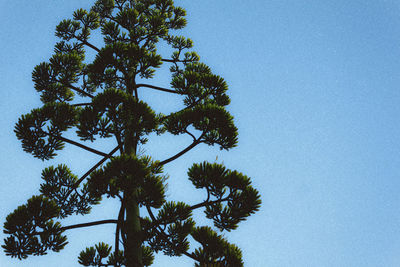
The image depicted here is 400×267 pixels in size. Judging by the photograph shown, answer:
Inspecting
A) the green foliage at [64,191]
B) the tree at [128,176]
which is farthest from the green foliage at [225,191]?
the green foliage at [64,191]

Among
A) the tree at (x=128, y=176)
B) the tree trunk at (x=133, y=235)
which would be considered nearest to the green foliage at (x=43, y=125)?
the tree at (x=128, y=176)

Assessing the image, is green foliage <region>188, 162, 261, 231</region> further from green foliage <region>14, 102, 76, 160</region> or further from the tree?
green foliage <region>14, 102, 76, 160</region>

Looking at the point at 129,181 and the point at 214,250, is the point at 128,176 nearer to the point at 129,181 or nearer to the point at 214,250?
the point at 129,181

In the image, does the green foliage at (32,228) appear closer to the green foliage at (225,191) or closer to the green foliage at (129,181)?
the green foliage at (129,181)

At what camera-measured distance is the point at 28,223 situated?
5004 mm

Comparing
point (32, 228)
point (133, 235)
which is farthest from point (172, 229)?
point (32, 228)

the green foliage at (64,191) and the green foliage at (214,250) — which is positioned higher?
the green foliage at (64,191)

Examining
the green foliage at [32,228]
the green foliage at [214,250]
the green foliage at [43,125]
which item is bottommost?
the green foliage at [214,250]

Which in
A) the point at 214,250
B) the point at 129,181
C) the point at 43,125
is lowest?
the point at 214,250

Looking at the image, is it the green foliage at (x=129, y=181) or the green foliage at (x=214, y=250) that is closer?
the green foliage at (x=129, y=181)

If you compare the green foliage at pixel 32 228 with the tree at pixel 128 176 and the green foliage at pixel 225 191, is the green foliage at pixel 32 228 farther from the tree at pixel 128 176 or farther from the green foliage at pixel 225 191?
the green foliage at pixel 225 191

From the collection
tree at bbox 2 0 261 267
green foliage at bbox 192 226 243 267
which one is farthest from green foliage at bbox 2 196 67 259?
green foliage at bbox 192 226 243 267

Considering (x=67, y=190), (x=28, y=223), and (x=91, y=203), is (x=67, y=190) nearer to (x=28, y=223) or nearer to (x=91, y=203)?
(x=91, y=203)

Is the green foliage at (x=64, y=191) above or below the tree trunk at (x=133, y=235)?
above
